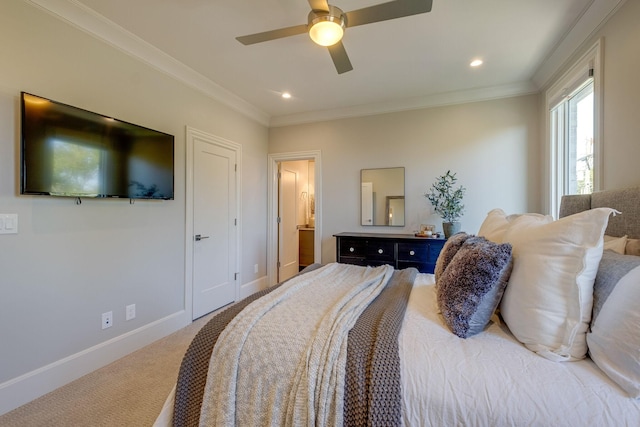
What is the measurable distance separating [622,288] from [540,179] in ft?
8.80

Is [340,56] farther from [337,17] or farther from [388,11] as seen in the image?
[388,11]

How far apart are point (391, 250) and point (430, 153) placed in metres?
1.34

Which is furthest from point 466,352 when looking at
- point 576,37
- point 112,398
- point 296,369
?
point 576,37

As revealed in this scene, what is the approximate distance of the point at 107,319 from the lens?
83.6 inches

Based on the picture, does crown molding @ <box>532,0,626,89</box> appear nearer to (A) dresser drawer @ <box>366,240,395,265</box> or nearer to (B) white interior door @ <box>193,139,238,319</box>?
(A) dresser drawer @ <box>366,240,395,265</box>

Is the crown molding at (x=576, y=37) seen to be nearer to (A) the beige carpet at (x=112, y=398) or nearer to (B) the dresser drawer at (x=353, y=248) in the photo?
(B) the dresser drawer at (x=353, y=248)

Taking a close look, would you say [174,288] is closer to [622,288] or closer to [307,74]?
[307,74]

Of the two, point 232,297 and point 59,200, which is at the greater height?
point 59,200

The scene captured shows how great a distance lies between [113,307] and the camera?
2.17 meters

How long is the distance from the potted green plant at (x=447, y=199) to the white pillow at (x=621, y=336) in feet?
7.44

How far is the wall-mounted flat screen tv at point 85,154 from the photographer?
1671 millimetres

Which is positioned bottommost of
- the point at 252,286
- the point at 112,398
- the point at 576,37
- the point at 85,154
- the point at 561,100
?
the point at 112,398

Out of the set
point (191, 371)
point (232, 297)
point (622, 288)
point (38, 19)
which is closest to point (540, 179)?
point (622, 288)

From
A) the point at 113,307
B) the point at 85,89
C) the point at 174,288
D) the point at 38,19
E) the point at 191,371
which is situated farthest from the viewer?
the point at 174,288
